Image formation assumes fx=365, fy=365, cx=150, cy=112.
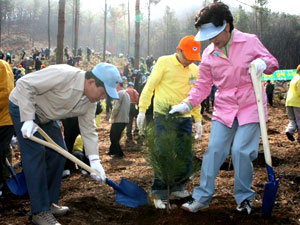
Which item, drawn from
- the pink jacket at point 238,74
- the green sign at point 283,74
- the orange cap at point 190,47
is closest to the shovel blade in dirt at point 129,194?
the pink jacket at point 238,74

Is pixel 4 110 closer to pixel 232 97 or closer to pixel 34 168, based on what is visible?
pixel 34 168

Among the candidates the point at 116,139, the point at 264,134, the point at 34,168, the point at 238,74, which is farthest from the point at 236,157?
the point at 116,139

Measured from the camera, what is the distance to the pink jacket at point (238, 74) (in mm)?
2896

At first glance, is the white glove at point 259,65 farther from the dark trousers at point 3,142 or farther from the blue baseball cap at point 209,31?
the dark trousers at point 3,142

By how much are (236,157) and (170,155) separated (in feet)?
1.74

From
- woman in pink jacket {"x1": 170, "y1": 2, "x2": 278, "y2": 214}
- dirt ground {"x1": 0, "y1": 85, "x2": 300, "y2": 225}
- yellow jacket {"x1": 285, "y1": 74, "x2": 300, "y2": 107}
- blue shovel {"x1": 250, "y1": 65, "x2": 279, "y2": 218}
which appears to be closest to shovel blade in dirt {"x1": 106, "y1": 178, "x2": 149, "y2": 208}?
dirt ground {"x1": 0, "y1": 85, "x2": 300, "y2": 225}

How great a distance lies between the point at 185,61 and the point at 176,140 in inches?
40.9

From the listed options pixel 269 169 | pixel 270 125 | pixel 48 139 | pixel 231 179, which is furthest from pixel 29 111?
pixel 270 125

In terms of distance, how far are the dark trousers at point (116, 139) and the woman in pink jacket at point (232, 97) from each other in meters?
4.25

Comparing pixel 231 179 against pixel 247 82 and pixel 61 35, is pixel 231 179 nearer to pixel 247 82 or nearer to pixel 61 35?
pixel 247 82

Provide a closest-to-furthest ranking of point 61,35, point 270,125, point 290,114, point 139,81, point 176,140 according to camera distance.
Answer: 1. point 176,140
2. point 290,114
3. point 61,35
4. point 270,125
5. point 139,81

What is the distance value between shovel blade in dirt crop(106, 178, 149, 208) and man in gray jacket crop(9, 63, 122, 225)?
8.1 inches

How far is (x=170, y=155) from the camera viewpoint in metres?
2.92

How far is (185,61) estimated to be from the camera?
3703 millimetres
